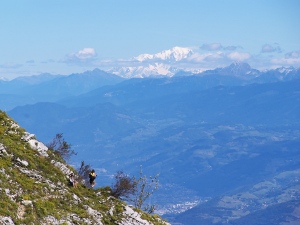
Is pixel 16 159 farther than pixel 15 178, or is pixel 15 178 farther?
pixel 16 159

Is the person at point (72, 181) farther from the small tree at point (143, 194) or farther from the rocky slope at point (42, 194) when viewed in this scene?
the small tree at point (143, 194)

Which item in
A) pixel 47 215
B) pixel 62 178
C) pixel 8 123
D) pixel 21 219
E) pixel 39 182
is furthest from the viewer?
pixel 8 123

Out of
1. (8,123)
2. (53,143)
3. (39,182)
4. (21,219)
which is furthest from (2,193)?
(53,143)

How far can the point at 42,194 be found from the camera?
96.7 ft

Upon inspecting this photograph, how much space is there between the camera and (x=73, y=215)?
96.2ft

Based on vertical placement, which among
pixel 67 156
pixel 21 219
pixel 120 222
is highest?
pixel 67 156

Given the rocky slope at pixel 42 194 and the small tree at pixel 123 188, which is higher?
the small tree at pixel 123 188

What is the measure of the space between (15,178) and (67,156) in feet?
36.8

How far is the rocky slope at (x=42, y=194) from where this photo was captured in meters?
27.1

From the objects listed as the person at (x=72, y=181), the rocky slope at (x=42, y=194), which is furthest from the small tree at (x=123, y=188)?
the person at (x=72, y=181)

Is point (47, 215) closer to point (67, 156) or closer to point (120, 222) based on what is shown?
point (120, 222)

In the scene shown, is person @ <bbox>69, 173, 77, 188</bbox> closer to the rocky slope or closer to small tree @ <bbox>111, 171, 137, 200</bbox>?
the rocky slope

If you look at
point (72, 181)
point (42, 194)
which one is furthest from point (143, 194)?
point (42, 194)

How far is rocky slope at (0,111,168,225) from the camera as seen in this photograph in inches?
1066
